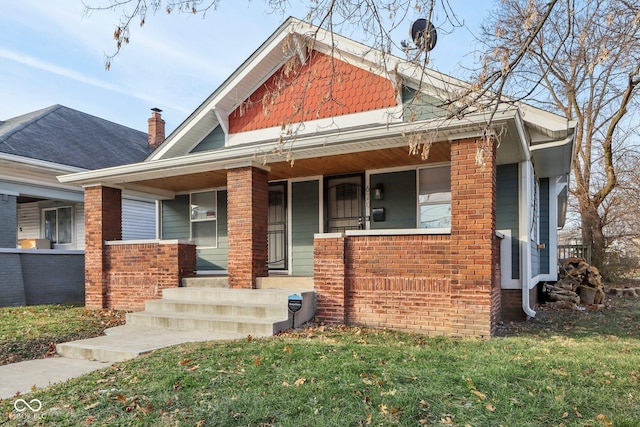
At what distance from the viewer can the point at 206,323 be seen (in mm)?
6547

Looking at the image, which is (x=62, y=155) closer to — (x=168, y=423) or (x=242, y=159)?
(x=242, y=159)

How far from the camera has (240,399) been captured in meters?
3.48

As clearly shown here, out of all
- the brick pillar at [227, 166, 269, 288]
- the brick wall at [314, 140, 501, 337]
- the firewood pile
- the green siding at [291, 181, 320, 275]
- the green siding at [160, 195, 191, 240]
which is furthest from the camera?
the green siding at [160, 195, 191, 240]

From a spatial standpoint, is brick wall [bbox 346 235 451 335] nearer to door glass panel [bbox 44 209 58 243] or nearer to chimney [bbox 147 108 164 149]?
door glass panel [bbox 44 209 58 243]

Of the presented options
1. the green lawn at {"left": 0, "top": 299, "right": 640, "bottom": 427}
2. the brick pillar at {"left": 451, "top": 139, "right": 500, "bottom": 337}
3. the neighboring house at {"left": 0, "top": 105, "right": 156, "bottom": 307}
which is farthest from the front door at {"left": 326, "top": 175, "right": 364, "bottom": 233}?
the neighboring house at {"left": 0, "top": 105, "right": 156, "bottom": 307}

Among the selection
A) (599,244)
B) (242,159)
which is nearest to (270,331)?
(242,159)

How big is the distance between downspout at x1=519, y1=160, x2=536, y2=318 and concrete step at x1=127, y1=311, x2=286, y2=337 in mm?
4318

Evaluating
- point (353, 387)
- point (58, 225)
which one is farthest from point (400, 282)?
point (58, 225)

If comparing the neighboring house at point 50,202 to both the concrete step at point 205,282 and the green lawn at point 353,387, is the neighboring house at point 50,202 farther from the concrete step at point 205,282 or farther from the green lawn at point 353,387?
the green lawn at point 353,387

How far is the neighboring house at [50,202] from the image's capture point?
1066cm

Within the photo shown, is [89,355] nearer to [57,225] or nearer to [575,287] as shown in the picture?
[57,225]

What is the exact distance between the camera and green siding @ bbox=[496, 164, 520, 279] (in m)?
7.78

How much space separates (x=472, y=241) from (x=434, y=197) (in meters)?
2.38

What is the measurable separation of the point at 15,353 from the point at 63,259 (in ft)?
21.5
